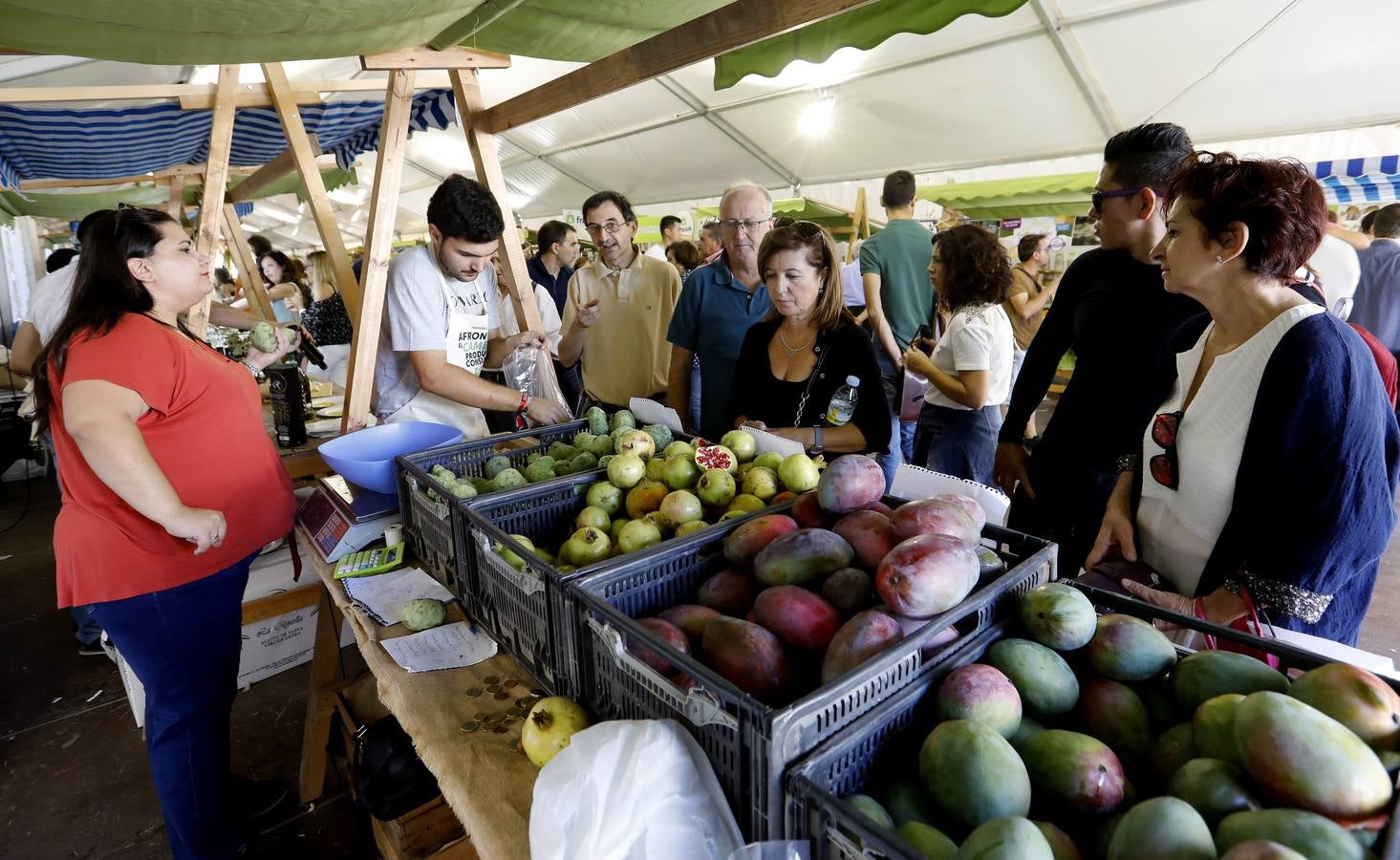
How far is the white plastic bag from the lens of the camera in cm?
77

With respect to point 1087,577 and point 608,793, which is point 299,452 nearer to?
point 608,793

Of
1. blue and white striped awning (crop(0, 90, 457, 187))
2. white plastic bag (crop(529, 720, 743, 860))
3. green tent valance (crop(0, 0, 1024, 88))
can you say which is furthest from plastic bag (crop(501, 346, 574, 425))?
white plastic bag (crop(529, 720, 743, 860))

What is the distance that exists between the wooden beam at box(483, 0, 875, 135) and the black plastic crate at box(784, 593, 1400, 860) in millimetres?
Answer: 1167

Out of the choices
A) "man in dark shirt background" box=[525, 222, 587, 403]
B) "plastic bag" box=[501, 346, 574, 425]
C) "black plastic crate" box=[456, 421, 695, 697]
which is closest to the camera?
"black plastic crate" box=[456, 421, 695, 697]

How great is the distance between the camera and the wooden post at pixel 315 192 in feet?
9.02

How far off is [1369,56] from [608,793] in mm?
7269

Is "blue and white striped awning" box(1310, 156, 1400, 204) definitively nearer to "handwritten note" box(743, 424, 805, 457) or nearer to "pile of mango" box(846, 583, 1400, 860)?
"handwritten note" box(743, 424, 805, 457)

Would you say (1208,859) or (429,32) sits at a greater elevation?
(429,32)

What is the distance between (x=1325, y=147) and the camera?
6.32m

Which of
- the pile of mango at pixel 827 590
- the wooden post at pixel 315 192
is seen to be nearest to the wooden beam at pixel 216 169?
the wooden post at pixel 315 192

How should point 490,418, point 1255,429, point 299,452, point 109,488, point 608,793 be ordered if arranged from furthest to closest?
1. point 490,418
2. point 299,452
3. point 109,488
4. point 1255,429
5. point 608,793

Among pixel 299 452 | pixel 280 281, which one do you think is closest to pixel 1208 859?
pixel 299 452

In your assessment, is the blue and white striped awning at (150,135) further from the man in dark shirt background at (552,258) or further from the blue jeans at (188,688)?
the blue jeans at (188,688)

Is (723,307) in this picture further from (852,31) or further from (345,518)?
(345,518)
